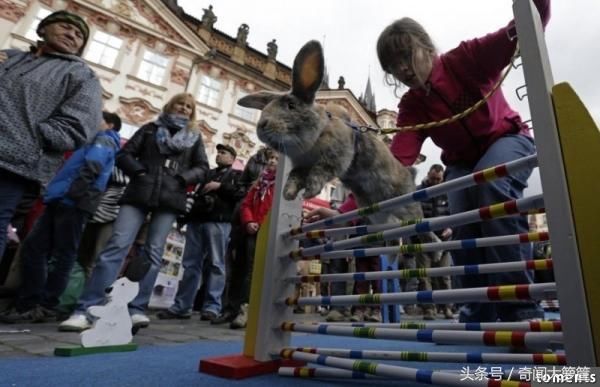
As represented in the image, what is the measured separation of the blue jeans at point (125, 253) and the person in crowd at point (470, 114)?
179 centimetres

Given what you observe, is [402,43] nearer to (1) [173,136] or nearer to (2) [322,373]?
(2) [322,373]

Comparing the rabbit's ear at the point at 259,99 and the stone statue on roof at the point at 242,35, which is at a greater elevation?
the stone statue on roof at the point at 242,35

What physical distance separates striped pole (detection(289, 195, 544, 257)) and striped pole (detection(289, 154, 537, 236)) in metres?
0.08

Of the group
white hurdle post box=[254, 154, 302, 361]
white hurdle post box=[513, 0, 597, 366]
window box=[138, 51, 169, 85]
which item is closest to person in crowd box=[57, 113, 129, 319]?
white hurdle post box=[254, 154, 302, 361]

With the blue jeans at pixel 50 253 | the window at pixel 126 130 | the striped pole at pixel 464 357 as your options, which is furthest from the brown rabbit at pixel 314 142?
the window at pixel 126 130

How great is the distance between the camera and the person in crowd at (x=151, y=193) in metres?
2.45

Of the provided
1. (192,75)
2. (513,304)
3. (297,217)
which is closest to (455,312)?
(513,304)

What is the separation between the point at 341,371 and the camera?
1.40 meters

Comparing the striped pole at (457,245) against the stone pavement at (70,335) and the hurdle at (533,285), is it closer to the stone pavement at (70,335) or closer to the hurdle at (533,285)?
the hurdle at (533,285)

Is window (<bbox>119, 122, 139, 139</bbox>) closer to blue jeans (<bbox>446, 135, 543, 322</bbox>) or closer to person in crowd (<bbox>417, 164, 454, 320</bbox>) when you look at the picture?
person in crowd (<bbox>417, 164, 454, 320</bbox>)

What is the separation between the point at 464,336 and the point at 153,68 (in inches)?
532

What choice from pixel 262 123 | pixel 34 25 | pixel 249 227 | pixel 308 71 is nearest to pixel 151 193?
pixel 249 227

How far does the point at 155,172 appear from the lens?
2.72 m

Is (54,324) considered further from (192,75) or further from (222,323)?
(192,75)
